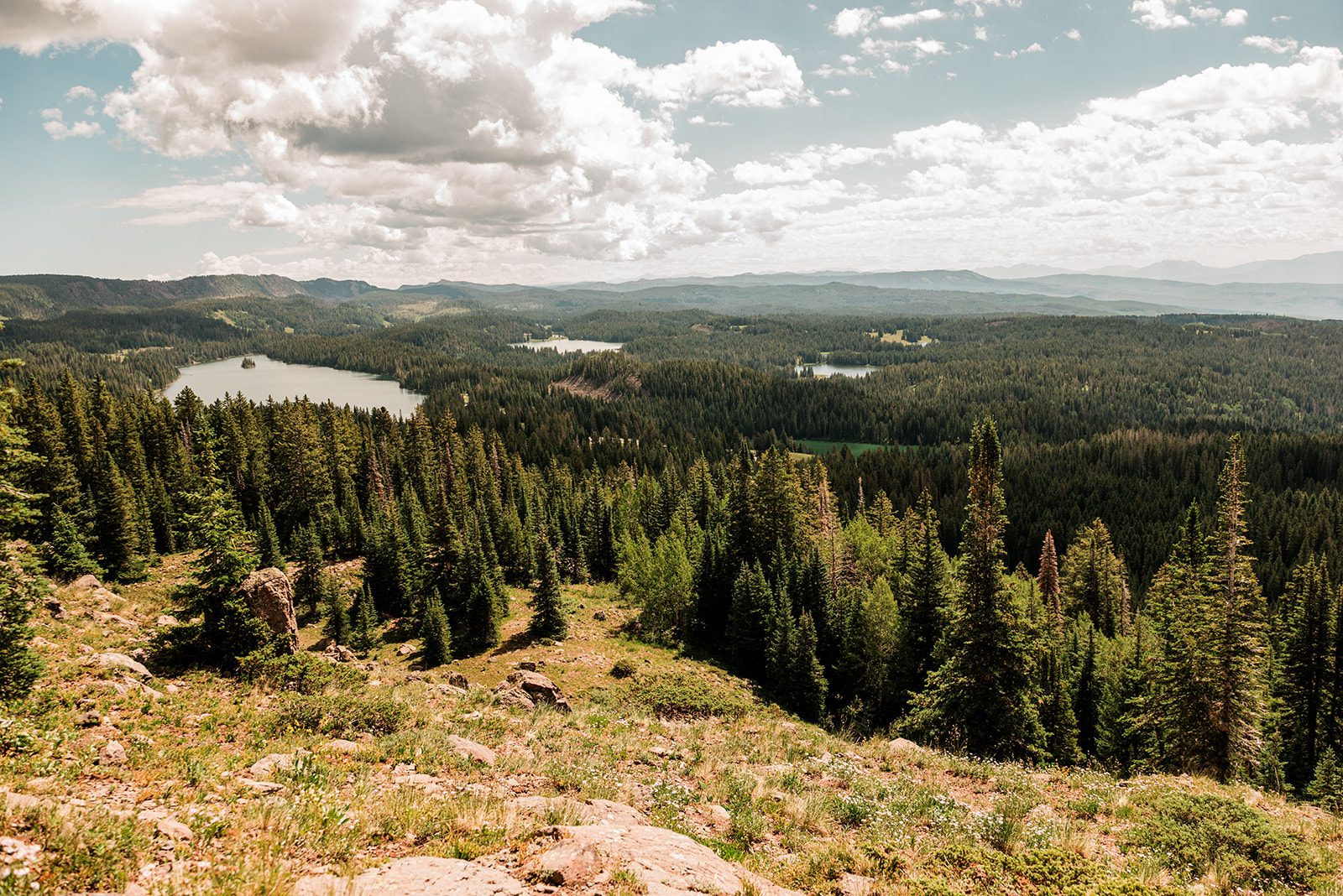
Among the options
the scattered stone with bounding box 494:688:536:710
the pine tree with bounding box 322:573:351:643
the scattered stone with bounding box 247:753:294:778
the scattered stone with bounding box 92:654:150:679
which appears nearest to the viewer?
the scattered stone with bounding box 247:753:294:778

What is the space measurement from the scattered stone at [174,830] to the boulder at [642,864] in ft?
18.5

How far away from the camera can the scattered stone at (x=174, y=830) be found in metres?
9.98

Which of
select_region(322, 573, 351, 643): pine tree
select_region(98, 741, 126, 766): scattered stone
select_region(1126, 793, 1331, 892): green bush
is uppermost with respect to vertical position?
select_region(98, 741, 126, 766): scattered stone

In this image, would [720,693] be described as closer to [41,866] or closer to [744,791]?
[744,791]

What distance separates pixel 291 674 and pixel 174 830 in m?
14.2

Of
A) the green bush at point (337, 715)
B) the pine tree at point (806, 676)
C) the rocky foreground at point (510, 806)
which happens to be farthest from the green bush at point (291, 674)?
the pine tree at point (806, 676)

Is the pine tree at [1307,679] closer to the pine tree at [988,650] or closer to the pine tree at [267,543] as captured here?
the pine tree at [988,650]

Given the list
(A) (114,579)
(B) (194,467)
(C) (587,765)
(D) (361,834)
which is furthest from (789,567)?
(B) (194,467)

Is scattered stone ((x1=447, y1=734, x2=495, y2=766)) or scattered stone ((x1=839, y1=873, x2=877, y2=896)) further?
scattered stone ((x1=447, y1=734, x2=495, y2=766))

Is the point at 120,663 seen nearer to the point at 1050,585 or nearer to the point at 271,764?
the point at 271,764

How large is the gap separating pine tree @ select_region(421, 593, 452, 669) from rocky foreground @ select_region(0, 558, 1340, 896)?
1922cm

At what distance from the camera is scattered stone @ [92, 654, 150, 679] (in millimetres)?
20797

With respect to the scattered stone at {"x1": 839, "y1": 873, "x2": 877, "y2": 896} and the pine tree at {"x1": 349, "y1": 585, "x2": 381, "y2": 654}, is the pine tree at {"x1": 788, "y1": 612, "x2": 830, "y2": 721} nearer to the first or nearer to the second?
the pine tree at {"x1": 349, "y1": 585, "x2": 381, "y2": 654}

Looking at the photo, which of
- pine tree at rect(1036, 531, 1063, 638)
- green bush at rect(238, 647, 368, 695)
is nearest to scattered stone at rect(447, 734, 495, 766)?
green bush at rect(238, 647, 368, 695)
